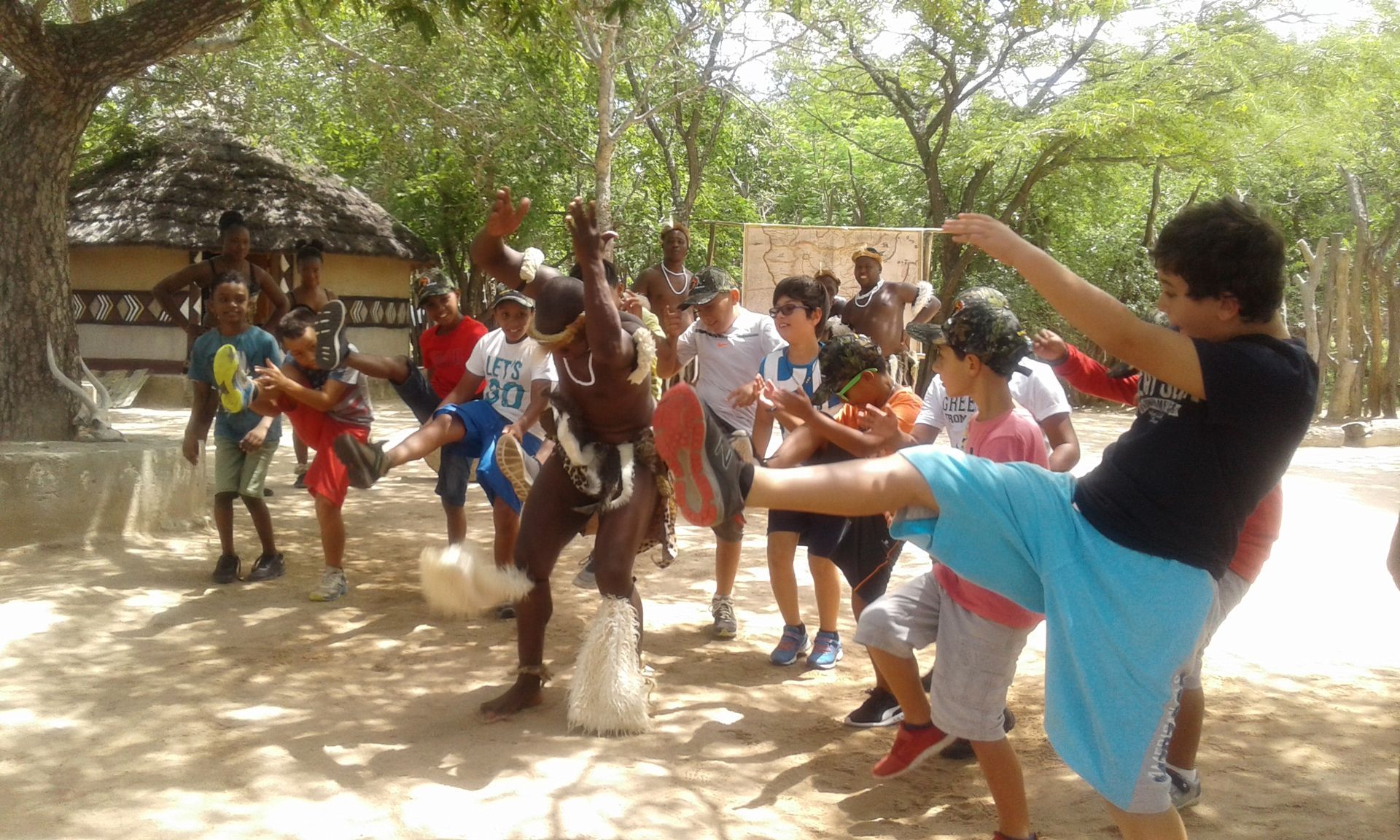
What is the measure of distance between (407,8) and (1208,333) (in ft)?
17.6

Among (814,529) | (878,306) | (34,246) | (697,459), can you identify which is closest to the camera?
(697,459)

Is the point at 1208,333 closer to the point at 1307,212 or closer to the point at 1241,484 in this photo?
the point at 1241,484

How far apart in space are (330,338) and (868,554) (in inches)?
104

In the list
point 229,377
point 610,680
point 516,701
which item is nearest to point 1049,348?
point 610,680

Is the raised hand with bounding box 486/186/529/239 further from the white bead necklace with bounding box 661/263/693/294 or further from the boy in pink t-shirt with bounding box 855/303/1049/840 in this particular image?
the white bead necklace with bounding box 661/263/693/294

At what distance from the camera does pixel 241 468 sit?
649cm

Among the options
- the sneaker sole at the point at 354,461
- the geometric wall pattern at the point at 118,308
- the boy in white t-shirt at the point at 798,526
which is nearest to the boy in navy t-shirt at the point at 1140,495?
the boy in white t-shirt at the point at 798,526

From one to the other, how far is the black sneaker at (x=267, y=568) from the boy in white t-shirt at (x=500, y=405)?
148 cm

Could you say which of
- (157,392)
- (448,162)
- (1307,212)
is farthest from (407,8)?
(1307,212)

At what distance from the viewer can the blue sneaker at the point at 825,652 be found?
17.0 feet

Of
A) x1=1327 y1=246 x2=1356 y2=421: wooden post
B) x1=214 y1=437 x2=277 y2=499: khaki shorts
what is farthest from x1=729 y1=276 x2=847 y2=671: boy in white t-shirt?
x1=1327 y1=246 x2=1356 y2=421: wooden post

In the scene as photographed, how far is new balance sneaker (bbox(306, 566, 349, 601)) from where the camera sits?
6.16 meters

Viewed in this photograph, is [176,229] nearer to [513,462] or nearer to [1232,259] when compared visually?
[513,462]

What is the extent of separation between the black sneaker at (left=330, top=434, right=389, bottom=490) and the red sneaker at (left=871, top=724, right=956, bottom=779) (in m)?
2.25
